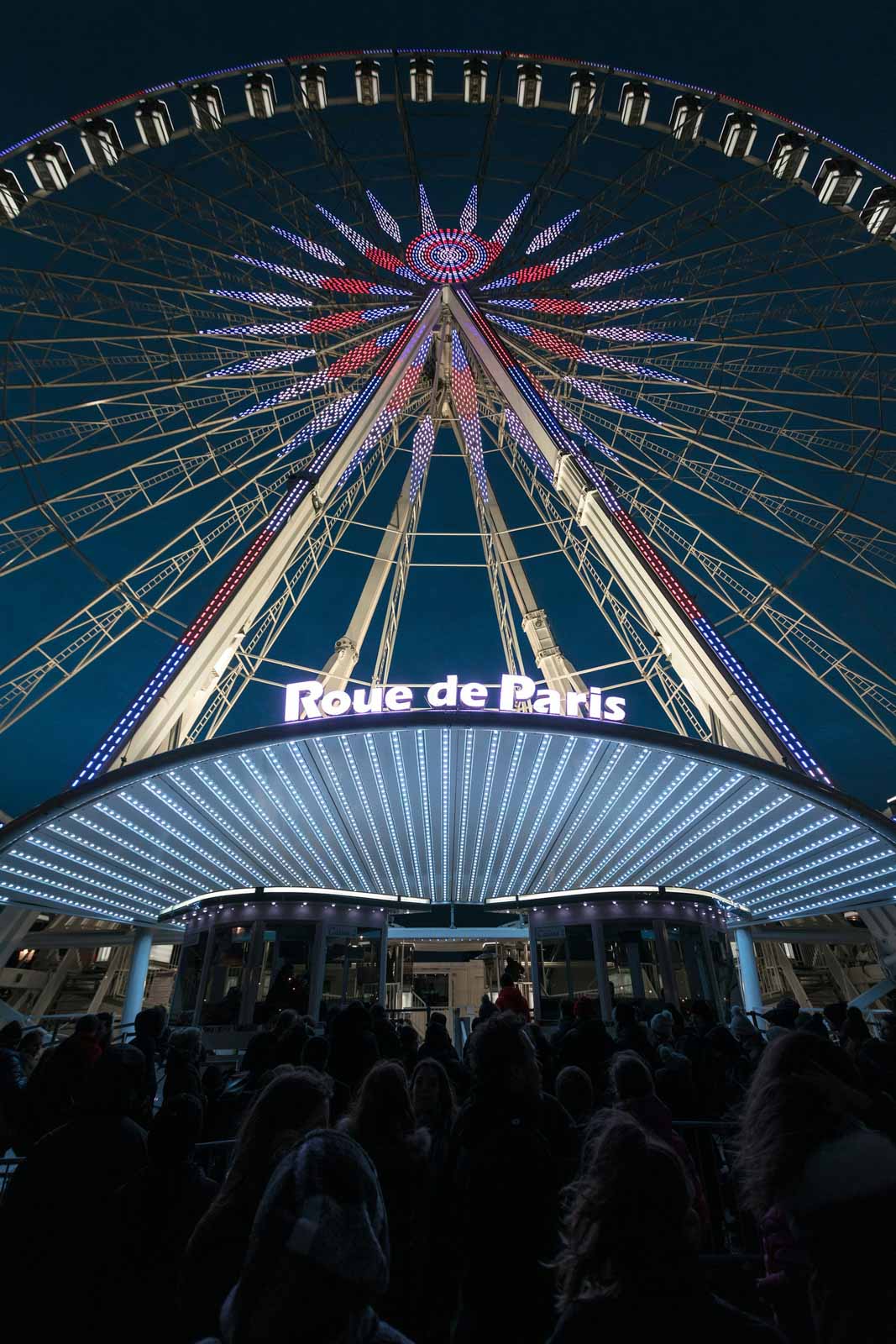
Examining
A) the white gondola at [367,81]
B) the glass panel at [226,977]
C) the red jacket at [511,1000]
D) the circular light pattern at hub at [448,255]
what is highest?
the circular light pattern at hub at [448,255]

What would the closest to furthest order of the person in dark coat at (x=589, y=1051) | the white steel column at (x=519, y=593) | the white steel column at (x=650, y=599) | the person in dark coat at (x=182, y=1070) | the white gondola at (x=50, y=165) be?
the person in dark coat at (x=182, y=1070) < the person in dark coat at (x=589, y=1051) < the white steel column at (x=650, y=599) < the white gondola at (x=50, y=165) < the white steel column at (x=519, y=593)

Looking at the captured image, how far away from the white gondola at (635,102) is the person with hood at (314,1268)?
76.2 feet

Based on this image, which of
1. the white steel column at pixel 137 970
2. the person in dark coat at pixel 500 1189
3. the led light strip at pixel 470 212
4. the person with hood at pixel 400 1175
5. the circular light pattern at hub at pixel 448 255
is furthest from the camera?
the white steel column at pixel 137 970

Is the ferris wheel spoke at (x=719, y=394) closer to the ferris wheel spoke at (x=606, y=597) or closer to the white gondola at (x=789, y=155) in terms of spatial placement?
the ferris wheel spoke at (x=606, y=597)

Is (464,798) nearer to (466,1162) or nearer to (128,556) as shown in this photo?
(466,1162)

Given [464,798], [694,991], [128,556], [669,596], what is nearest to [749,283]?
[669,596]

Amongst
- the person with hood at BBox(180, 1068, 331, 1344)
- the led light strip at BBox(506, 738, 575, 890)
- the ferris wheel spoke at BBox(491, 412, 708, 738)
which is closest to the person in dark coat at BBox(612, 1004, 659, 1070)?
the led light strip at BBox(506, 738, 575, 890)

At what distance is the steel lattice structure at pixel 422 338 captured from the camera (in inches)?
693

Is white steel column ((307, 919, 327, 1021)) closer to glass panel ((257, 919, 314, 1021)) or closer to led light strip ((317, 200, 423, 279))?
glass panel ((257, 919, 314, 1021))

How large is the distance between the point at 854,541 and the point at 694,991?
43.4 ft

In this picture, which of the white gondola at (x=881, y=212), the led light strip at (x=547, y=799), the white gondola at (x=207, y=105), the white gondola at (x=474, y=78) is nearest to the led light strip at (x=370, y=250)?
the white gondola at (x=207, y=105)

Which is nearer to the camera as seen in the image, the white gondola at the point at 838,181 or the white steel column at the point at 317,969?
the white gondola at the point at 838,181

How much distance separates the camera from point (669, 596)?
1711 cm

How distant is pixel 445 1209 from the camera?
3654 mm
